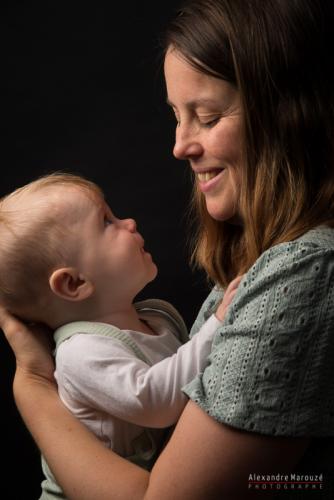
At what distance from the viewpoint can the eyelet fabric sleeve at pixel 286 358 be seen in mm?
1554

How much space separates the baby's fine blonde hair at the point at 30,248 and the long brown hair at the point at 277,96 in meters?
0.49

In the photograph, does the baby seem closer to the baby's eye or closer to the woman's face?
the baby's eye

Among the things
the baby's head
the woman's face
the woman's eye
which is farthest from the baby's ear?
the woman's eye

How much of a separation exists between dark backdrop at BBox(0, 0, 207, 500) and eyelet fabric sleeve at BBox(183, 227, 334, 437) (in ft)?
5.32

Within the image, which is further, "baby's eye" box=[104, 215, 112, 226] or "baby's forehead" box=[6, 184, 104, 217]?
"baby's eye" box=[104, 215, 112, 226]

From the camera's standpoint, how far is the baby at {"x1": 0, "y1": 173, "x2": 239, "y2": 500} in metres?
1.83

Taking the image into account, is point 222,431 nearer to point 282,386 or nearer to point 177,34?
point 282,386

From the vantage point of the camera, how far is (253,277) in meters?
1.65

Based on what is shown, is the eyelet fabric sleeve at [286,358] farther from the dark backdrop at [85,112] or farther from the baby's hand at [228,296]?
the dark backdrop at [85,112]

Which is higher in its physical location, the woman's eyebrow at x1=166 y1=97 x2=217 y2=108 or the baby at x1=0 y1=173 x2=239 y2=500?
the woman's eyebrow at x1=166 y1=97 x2=217 y2=108

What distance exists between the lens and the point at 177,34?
1.88 metres

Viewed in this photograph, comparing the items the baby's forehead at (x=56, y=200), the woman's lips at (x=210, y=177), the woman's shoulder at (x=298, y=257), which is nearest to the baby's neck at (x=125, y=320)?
the baby's forehead at (x=56, y=200)

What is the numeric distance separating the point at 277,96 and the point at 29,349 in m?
0.90

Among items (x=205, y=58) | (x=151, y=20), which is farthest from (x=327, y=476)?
(x=151, y=20)
